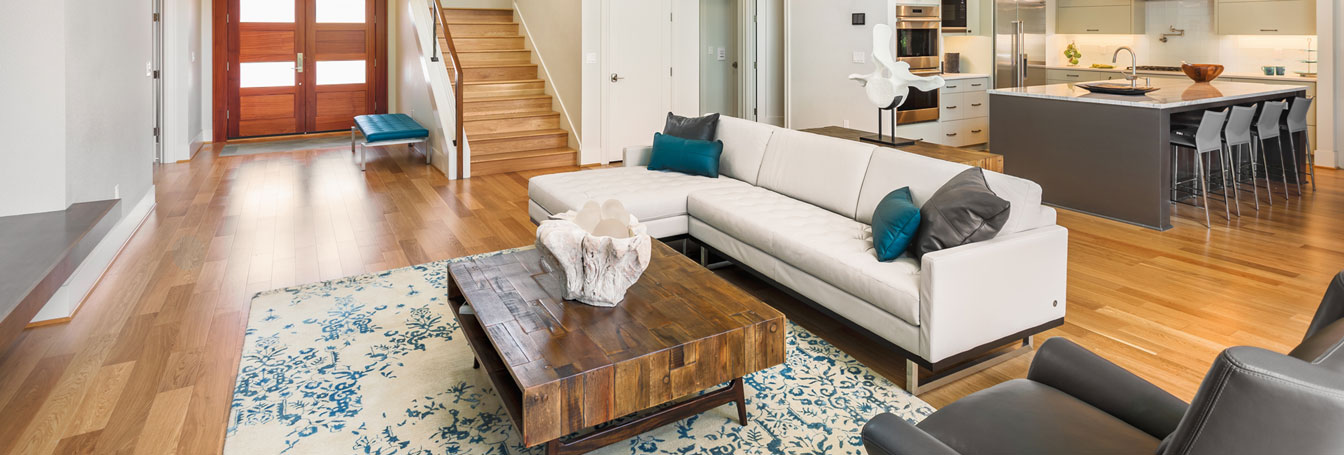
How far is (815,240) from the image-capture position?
3.16 meters

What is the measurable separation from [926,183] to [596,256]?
1562mm

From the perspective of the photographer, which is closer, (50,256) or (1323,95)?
(50,256)

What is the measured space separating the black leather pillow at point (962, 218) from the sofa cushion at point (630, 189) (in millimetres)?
1633

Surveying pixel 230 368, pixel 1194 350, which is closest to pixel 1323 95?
pixel 1194 350

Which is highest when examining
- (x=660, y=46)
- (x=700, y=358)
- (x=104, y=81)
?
(x=660, y=46)

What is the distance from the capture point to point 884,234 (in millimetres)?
2861

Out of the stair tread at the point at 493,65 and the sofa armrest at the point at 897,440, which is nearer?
the sofa armrest at the point at 897,440

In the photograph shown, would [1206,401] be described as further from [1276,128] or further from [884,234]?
[1276,128]

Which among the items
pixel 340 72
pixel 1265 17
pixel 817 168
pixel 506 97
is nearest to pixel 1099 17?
pixel 1265 17

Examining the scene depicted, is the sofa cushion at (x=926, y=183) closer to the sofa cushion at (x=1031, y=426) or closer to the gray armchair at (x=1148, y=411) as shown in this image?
the gray armchair at (x=1148, y=411)

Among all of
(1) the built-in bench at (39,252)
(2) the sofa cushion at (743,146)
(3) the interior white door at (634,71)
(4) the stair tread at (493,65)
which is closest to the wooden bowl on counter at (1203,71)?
(2) the sofa cushion at (743,146)

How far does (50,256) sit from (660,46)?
19.0ft

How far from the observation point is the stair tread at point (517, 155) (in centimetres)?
743

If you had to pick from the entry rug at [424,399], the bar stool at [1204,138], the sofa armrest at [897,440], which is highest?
the bar stool at [1204,138]
